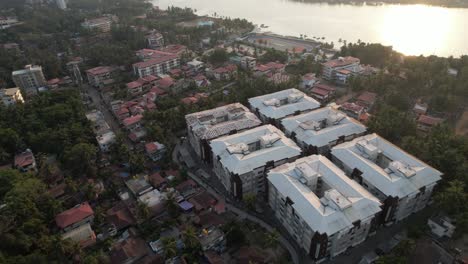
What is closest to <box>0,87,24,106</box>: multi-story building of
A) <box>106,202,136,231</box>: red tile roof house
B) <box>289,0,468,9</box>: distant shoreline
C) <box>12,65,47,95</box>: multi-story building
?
<box>12,65,47,95</box>: multi-story building

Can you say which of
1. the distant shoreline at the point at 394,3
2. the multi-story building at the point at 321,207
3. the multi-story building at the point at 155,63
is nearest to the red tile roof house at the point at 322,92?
the multi-story building at the point at 321,207

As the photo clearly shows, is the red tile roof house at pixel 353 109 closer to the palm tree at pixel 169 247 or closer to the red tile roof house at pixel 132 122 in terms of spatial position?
the red tile roof house at pixel 132 122

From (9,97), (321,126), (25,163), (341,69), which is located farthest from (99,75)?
(341,69)

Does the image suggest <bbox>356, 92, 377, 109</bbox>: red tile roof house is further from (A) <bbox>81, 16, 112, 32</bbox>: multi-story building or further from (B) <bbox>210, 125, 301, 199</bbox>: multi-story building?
(A) <bbox>81, 16, 112, 32</bbox>: multi-story building

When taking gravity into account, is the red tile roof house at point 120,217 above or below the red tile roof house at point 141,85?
below

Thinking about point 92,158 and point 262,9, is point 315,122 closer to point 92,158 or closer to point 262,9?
point 92,158
